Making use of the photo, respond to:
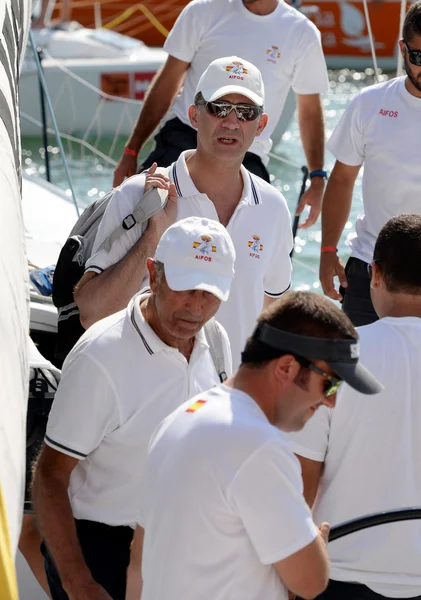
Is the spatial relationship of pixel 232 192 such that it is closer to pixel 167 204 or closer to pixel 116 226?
pixel 167 204

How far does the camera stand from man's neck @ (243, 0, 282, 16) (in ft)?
15.5

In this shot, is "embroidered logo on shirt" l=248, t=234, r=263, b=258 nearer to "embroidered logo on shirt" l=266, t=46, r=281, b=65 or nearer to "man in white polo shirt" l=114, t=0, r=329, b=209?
"man in white polo shirt" l=114, t=0, r=329, b=209

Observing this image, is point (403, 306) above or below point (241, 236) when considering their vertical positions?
above

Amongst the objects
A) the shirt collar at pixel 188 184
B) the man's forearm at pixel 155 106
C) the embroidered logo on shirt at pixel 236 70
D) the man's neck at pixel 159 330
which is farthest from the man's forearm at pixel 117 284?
the man's forearm at pixel 155 106

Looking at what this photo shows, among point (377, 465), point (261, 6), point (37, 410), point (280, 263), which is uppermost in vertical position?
point (261, 6)

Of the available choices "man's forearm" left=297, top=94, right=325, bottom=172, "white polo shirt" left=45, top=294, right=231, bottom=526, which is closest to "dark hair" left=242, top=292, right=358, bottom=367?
"white polo shirt" left=45, top=294, right=231, bottom=526

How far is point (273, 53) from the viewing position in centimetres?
476

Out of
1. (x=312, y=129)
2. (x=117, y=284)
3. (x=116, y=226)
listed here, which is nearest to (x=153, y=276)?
(x=117, y=284)

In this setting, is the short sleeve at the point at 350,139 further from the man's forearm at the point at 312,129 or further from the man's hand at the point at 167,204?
the man's hand at the point at 167,204

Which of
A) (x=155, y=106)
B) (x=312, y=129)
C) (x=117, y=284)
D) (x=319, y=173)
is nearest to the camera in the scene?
(x=117, y=284)

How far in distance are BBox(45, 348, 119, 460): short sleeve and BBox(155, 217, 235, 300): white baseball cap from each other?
28 centimetres

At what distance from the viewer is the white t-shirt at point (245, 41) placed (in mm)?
4719

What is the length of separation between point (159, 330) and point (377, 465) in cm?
62

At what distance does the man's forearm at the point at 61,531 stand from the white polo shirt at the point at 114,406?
0.10 meters
